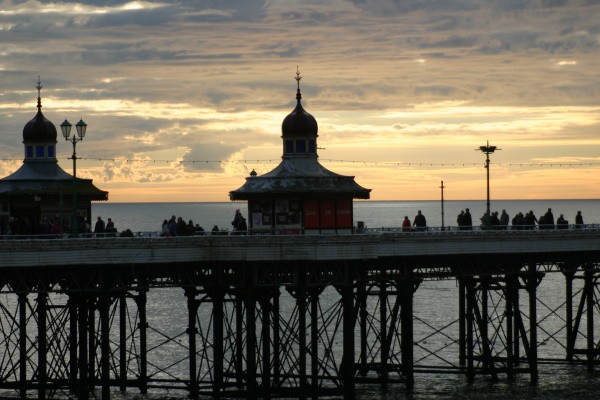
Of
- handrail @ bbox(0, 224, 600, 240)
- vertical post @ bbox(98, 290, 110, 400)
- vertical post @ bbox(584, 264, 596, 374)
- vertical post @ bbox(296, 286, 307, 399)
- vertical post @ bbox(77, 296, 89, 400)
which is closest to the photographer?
vertical post @ bbox(98, 290, 110, 400)

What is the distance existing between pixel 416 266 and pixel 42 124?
20.5 metres

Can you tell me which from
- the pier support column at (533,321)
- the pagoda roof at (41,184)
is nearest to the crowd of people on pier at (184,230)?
the pagoda roof at (41,184)

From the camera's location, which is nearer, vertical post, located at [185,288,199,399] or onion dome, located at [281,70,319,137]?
vertical post, located at [185,288,199,399]

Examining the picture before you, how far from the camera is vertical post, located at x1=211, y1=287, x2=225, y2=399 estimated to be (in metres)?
54.5

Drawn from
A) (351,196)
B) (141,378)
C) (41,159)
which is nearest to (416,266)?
(351,196)

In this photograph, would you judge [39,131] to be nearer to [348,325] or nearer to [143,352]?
[143,352]

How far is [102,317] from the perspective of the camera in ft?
171

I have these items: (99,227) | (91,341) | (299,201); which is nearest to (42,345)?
(91,341)

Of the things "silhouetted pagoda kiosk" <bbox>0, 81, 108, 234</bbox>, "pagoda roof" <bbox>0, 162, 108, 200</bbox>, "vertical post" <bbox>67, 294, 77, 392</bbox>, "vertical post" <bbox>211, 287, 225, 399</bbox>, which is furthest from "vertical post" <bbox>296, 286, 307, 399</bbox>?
"pagoda roof" <bbox>0, 162, 108, 200</bbox>

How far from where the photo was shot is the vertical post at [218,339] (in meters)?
54.5

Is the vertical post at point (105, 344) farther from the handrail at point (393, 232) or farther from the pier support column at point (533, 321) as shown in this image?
the pier support column at point (533, 321)

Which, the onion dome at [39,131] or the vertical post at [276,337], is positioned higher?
the onion dome at [39,131]

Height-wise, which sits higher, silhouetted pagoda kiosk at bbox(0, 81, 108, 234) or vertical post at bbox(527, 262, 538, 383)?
silhouetted pagoda kiosk at bbox(0, 81, 108, 234)

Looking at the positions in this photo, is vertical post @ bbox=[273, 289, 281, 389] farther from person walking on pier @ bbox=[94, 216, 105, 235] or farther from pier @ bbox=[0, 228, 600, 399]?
person walking on pier @ bbox=[94, 216, 105, 235]
